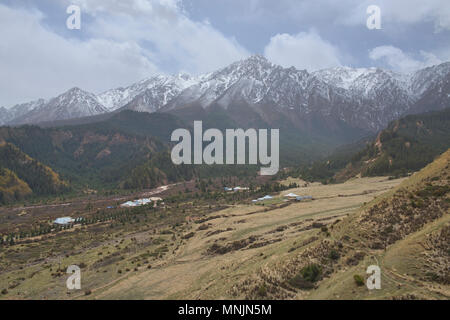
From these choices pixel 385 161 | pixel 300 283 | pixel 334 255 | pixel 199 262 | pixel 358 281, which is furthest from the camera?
pixel 385 161

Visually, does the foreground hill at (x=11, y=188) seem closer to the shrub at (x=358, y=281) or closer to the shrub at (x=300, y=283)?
the shrub at (x=300, y=283)

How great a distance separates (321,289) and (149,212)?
83.5 m

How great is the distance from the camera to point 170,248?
53.8m

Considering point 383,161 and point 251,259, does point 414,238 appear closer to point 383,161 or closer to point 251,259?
point 251,259

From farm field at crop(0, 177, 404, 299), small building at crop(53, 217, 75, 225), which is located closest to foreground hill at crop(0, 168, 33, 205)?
small building at crop(53, 217, 75, 225)

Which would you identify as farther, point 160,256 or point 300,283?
point 160,256

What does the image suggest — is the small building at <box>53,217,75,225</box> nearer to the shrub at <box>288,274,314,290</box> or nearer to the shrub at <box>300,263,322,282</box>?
→ the shrub at <box>288,274,314,290</box>

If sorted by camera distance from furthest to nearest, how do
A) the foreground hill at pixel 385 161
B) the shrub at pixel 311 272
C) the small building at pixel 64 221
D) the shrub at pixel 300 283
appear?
1. the foreground hill at pixel 385 161
2. the small building at pixel 64 221
3. the shrub at pixel 311 272
4. the shrub at pixel 300 283

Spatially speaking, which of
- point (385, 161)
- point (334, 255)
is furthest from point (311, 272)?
point (385, 161)

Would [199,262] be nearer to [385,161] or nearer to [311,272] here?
[311,272]

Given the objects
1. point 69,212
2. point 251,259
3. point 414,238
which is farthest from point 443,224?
point 69,212

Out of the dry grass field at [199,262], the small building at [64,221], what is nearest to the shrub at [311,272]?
the dry grass field at [199,262]

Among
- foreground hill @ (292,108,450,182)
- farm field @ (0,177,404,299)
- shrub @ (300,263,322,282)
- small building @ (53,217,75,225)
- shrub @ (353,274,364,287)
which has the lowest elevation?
small building @ (53,217,75,225)

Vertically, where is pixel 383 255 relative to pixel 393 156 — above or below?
below
